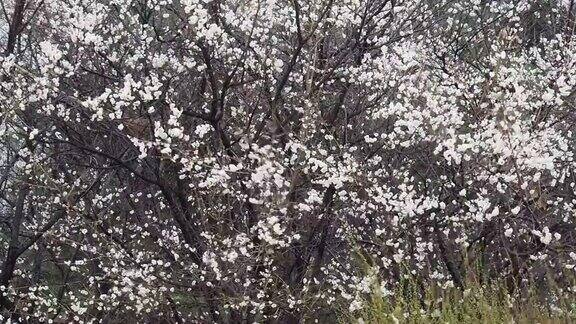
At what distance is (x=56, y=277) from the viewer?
579 inches

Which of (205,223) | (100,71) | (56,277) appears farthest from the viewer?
(56,277)

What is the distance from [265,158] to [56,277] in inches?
385

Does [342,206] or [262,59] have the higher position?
[262,59]

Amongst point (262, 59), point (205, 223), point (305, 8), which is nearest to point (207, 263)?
point (205, 223)

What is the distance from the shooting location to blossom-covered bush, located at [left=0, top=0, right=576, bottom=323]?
6.57 metres

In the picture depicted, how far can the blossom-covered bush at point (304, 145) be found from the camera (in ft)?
21.6

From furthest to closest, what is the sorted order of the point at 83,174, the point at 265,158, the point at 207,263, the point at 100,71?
1. the point at 83,174
2. the point at 100,71
3. the point at 207,263
4. the point at 265,158

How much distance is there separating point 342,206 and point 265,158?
1.52 metres

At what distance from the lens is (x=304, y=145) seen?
690 centimetres

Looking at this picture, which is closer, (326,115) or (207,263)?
(207,263)

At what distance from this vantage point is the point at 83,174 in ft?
33.4

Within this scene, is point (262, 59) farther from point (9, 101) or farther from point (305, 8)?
point (9, 101)

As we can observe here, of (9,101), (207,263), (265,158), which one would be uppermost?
(9,101)

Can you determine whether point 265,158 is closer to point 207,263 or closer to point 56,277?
point 207,263
